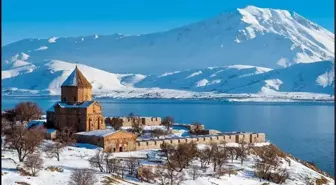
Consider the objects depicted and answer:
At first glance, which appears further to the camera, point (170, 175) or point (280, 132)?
point (280, 132)

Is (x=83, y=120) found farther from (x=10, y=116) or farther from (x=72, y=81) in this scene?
(x=10, y=116)

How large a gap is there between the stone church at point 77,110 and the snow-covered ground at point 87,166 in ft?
14.3

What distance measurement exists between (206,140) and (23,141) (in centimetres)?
1481

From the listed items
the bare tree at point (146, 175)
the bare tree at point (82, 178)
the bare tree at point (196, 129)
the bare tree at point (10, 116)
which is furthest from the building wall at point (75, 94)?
the bare tree at point (82, 178)

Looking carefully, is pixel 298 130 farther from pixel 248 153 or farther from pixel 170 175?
pixel 170 175

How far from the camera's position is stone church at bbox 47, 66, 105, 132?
42875 mm

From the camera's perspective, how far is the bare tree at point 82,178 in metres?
27.3

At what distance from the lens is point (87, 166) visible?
32.2 m

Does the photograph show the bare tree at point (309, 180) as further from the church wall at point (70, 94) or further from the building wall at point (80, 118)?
the church wall at point (70, 94)

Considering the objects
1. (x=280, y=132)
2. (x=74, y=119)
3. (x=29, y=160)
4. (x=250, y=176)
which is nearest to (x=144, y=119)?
(x=74, y=119)

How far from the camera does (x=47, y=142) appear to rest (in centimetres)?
3831

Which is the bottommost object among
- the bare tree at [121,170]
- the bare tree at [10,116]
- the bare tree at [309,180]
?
the bare tree at [309,180]

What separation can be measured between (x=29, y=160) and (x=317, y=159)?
1195 inches

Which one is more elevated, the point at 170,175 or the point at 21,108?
the point at 21,108
